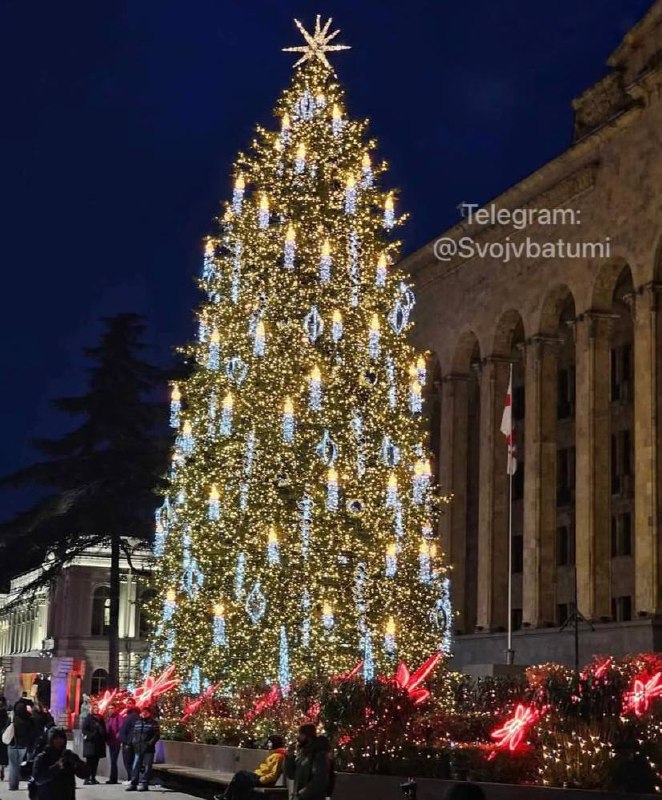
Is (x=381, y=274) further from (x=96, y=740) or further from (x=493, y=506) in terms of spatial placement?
(x=493, y=506)

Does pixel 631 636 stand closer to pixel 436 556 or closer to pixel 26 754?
pixel 436 556

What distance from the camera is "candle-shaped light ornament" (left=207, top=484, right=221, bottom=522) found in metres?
23.2

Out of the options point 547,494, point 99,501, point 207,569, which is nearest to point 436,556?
point 207,569

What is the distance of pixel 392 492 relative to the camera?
920 inches

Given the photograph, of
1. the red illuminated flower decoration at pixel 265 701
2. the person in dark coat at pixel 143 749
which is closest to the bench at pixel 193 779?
the person in dark coat at pixel 143 749

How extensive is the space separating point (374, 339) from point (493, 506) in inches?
696

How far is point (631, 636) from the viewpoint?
31828 millimetres

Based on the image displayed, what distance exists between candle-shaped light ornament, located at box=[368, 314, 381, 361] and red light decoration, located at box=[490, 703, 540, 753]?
31.9 ft

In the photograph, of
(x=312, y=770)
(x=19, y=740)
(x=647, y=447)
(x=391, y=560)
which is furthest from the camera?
(x=647, y=447)

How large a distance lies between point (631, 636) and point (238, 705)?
13.1m

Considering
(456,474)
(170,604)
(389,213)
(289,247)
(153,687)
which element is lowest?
(153,687)

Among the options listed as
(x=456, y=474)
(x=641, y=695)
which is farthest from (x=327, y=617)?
(x=456, y=474)

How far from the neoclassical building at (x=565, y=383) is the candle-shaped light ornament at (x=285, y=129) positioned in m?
11.9

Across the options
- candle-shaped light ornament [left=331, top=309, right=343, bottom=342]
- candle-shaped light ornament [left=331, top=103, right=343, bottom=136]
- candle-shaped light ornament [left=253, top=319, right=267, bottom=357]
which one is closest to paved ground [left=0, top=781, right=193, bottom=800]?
candle-shaped light ornament [left=253, top=319, right=267, bottom=357]
